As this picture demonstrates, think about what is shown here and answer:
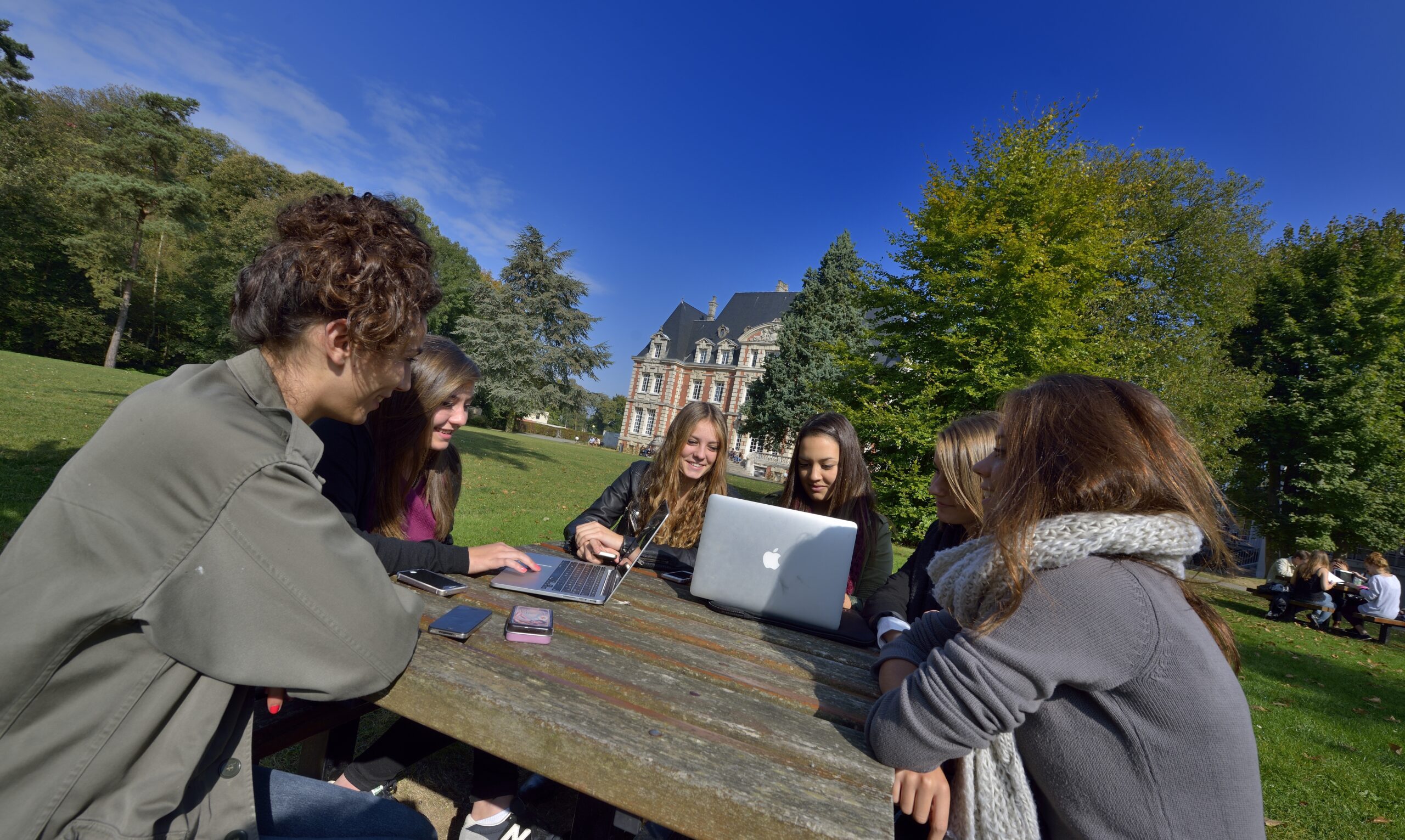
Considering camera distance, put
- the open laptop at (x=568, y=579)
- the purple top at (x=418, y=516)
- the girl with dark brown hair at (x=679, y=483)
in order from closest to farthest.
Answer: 1. the open laptop at (x=568, y=579)
2. the purple top at (x=418, y=516)
3. the girl with dark brown hair at (x=679, y=483)

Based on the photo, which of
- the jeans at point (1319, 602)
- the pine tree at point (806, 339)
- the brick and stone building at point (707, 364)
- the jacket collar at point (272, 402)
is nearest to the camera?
the jacket collar at point (272, 402)

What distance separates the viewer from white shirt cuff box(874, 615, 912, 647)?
2066mm

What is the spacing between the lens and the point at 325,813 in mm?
1389

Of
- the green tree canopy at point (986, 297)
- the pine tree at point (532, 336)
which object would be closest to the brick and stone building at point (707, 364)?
the pine tree at point (532, 336)

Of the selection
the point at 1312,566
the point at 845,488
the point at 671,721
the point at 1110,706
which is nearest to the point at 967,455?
the point at 845,488

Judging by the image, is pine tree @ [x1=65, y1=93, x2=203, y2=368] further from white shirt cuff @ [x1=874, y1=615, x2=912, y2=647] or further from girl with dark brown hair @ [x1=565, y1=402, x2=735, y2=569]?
white shirt cuff @ [x1=874, y1=615, x2=912, y2=647]

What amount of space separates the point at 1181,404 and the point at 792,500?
1786 centimetres

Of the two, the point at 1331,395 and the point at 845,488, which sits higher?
the point at 1331,395

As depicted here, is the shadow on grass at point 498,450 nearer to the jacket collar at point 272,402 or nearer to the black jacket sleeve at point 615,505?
the black jacket sleeve at point 615,505

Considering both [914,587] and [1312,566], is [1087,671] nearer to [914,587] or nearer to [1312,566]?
[914,587]

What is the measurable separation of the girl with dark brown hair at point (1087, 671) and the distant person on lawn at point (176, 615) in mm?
1065

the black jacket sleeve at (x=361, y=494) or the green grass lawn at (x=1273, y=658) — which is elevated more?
the black jacket sleeve at (x=361, y=494)

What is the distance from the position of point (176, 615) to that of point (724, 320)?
51213 millimetres

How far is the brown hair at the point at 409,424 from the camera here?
2.70 metres
